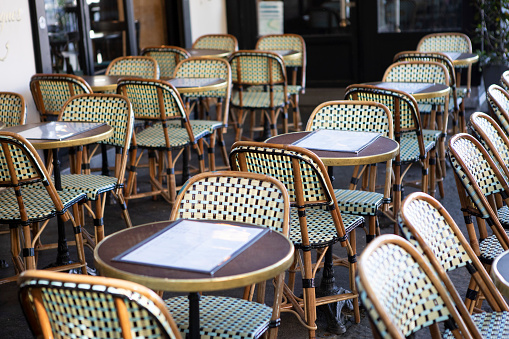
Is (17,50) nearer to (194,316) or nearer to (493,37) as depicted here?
(194,316)

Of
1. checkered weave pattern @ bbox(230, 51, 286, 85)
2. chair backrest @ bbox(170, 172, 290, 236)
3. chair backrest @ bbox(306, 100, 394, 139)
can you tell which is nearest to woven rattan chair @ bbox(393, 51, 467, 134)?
checkered weave pattern @ bbox(230, 51, 286, 85)

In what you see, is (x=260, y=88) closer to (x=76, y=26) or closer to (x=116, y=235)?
(x=76, y=26)

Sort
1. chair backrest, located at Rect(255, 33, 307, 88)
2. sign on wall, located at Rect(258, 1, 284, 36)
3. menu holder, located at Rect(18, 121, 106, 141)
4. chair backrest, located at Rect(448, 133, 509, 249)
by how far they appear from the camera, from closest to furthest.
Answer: chair backrest, located at Rect(448, 133, 509, 249) < menu holder, located at Rect(18, 121, 106, 141) < chair backrest, located at Rect(255, 33, 307, 88) < sign on wall, located at Rect(258, 1, 284, 36)

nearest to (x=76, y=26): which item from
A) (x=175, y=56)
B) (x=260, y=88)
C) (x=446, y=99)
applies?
(x=175, y=56)

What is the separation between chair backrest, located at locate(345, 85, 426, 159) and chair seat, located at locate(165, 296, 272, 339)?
2007 millimetres

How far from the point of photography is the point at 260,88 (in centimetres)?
777

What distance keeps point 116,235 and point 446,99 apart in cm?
333

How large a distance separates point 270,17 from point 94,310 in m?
7.75

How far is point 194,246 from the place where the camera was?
2.19 m

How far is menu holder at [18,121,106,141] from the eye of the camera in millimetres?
3725

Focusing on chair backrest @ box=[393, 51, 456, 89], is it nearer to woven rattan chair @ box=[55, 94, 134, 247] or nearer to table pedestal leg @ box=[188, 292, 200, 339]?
woven rattan chair @ box=[55, 94, 134, 247]

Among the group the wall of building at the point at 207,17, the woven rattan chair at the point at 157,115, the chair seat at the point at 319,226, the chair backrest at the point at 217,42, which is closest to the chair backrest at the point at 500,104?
the chair seat at the point at 319,226

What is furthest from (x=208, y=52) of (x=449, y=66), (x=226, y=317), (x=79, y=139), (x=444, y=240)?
(x=444, y=240)

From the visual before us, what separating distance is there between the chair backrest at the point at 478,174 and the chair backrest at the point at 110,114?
74.1 inches
